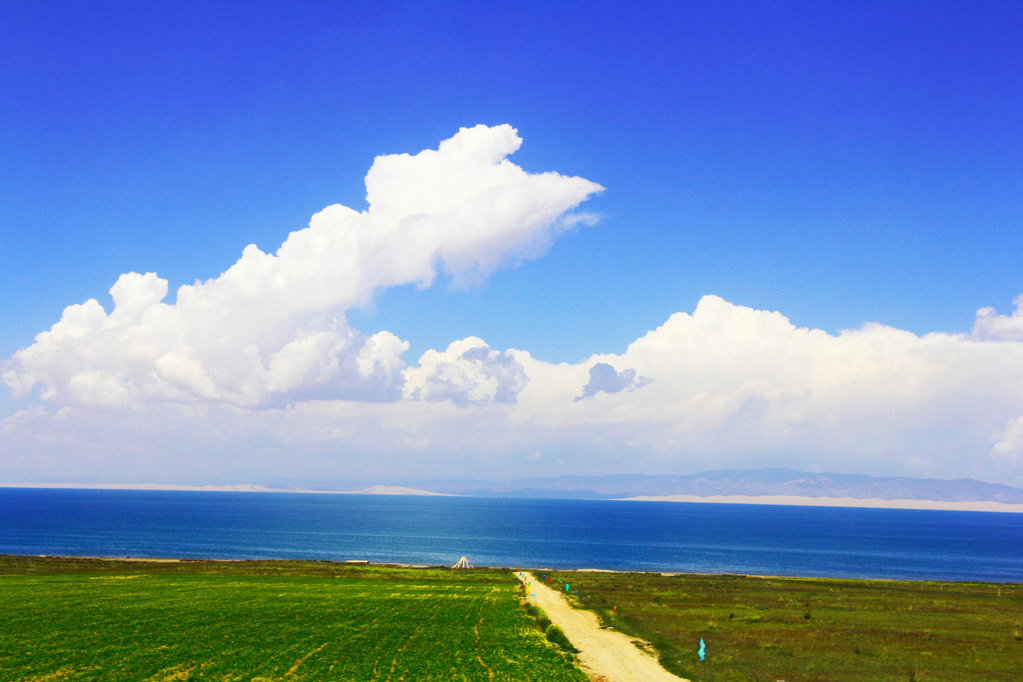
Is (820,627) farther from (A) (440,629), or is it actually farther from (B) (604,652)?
(A) (440,629)

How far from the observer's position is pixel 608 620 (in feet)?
178

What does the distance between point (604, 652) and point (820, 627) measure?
75.1 feet

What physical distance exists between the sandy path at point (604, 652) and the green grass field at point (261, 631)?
202 cm

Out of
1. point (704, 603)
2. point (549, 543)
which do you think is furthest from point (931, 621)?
point (549, 543)

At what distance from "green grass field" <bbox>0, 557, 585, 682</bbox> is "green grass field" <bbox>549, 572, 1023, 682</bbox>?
10.8 metres

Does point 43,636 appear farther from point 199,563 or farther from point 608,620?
point 199,563

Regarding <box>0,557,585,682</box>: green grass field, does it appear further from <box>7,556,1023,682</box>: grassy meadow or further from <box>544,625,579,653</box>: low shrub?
<box>544,625,579,653</box>: low shrub

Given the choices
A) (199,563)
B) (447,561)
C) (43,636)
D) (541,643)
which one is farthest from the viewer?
(447,561)

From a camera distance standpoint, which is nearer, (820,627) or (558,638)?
(558,638)

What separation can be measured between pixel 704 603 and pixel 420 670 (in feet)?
140

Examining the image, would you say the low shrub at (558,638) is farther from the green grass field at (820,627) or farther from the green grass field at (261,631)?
the green grass field at (820,627)

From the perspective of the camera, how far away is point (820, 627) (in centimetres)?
5250

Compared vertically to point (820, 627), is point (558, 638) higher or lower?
higher

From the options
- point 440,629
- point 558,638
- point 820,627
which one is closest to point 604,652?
point 558,638
